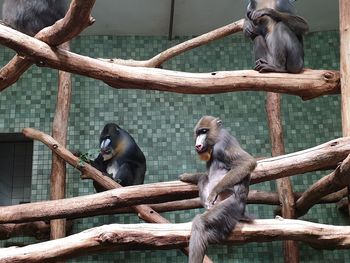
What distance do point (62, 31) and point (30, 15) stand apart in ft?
4.54

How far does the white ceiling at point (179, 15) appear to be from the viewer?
6926mm

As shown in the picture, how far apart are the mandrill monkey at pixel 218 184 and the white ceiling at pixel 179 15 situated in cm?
318

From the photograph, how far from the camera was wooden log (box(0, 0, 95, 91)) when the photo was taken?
3.52 meters

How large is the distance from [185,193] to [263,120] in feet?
10.2

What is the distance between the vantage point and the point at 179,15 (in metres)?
7.07

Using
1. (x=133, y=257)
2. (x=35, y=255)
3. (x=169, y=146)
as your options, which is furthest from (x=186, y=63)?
(x=35, y=255)

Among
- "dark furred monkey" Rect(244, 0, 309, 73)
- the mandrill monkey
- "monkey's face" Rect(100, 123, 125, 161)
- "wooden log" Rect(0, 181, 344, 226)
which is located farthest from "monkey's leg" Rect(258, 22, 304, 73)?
"monkey's face" Rect(100, 123, 125, 161)

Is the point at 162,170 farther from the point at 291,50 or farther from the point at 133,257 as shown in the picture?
the point at 291,50

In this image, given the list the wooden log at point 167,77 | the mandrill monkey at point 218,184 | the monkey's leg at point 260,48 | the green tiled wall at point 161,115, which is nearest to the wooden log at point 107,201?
the mandrill monkey at point 218,184

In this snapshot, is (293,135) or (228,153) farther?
(293,135)

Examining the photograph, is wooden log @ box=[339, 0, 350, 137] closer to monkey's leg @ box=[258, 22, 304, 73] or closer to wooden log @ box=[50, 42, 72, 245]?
monkey's leg @ box=[258, 22, 304, 73]

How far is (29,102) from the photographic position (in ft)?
22.6

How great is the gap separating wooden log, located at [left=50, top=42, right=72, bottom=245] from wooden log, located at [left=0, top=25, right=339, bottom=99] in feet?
4.75

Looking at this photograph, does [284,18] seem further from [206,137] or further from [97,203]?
[97,203]
